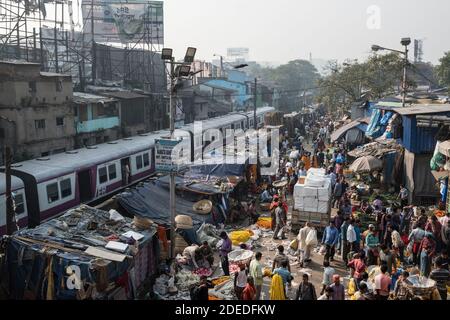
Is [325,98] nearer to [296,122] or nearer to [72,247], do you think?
[296,122]

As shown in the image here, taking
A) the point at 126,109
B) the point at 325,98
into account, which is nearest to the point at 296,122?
the point at 325,98

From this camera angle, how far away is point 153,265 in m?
11.5

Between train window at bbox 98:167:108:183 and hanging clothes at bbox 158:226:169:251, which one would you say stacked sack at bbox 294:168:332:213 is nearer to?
hanging clothes at bbox 158:226:169:251

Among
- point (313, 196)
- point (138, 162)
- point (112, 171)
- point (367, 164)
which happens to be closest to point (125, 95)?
point (138, 162)

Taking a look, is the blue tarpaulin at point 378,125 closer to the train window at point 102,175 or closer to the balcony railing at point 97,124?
the train window at point 102,175

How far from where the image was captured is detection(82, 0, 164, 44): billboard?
4069 cm

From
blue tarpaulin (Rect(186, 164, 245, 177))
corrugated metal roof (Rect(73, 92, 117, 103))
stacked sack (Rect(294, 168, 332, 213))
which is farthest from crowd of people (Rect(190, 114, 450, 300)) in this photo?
corrugated metal roof (Rect(73, 92, 117, 103))

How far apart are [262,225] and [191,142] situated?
12.5m

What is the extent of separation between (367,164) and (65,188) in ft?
39.9

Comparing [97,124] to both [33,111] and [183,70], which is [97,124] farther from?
[183,70]

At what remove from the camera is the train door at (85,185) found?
17.0 meters

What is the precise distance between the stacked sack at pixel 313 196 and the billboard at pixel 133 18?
97.4ft

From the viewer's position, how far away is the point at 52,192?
15258 mm
